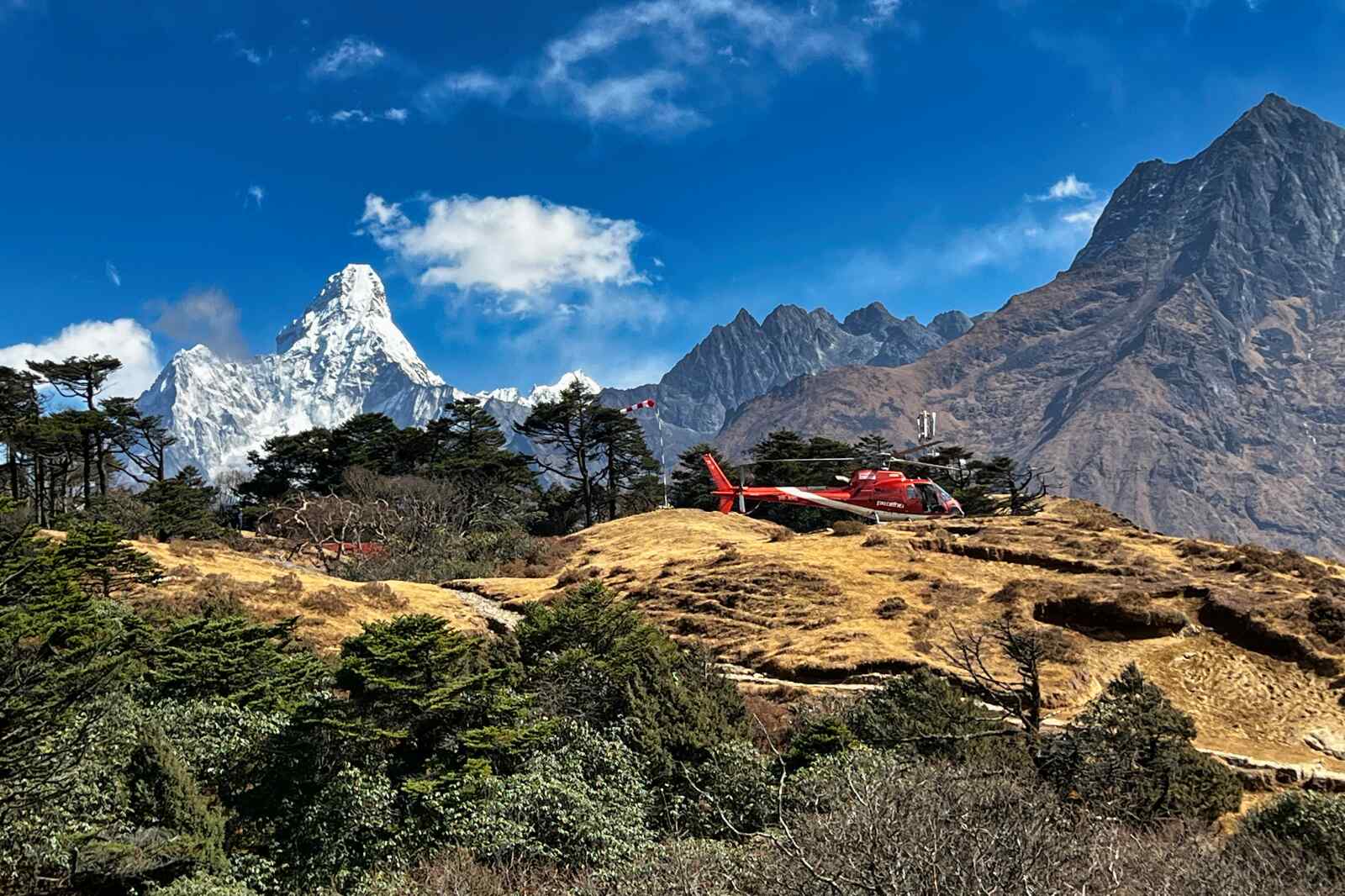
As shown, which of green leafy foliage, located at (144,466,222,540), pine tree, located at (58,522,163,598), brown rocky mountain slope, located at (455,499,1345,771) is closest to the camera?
brown rocky mountain slope, located at (455,499,1345,771)

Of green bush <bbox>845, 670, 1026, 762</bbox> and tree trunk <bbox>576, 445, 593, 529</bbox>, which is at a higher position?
tree trunk <bbox>576, 445, 593, 529</bbox>

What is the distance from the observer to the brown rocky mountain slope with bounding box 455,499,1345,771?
20.0 metres

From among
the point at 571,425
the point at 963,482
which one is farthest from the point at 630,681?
the point at 963,482

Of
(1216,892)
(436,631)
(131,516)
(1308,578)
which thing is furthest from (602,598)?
(131,516)

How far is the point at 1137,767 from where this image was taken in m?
13.0

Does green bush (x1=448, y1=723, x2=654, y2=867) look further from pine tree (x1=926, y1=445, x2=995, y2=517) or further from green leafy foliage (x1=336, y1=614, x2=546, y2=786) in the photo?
pine tree (x1=926, y1=445, x2=995, y2=517)

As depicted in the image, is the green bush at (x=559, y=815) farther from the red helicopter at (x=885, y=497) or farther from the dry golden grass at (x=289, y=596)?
the red helicopter at (x=885, y=497)

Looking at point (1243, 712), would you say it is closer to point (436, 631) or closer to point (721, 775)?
point (721, 775)

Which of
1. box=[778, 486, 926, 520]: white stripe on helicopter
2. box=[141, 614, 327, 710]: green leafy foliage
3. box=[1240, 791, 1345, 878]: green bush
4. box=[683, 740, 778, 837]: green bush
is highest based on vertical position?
box=[778, 486, 926, 520]: white stripe on helicopter

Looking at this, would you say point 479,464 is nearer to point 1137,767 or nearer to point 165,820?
point 165,820

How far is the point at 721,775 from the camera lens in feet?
43.2

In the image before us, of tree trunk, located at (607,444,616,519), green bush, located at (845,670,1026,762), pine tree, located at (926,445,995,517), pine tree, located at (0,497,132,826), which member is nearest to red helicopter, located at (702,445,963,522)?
pine tree, located at (926,445,995,517)

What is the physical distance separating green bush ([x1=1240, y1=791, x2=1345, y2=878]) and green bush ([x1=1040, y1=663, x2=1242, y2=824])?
116cm

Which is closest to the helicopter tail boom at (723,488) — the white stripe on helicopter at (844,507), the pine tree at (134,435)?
the white stripe on helicopter at (844,507)
